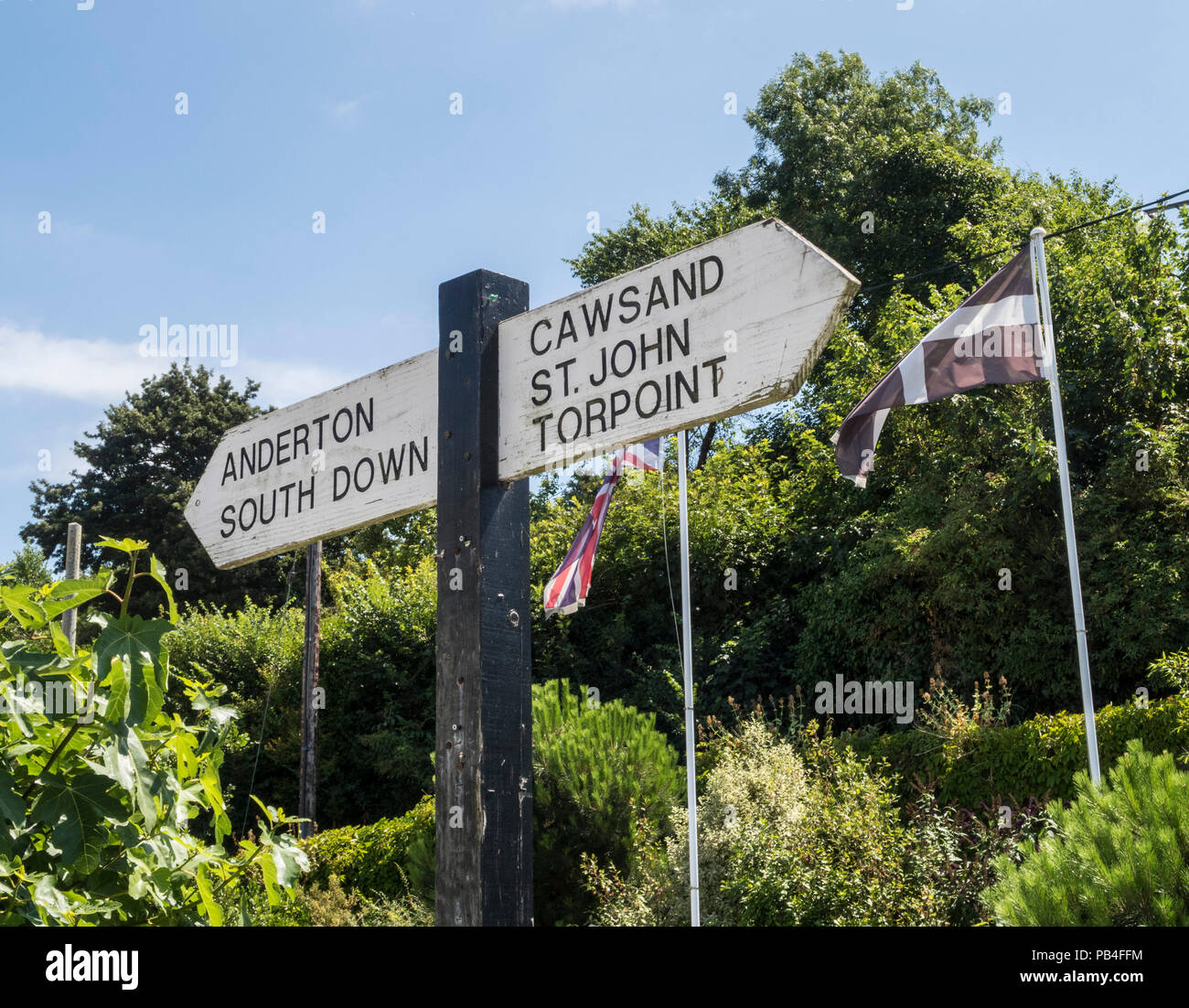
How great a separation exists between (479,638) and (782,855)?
733 cm

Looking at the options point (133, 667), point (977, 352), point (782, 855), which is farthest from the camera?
point (977, 352)

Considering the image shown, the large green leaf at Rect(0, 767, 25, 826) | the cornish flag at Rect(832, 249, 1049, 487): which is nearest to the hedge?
the cornish flag at Rect(832, 249, 1049, 487)

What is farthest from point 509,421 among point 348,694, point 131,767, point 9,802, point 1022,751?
point 348,694

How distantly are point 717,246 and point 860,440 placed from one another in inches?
290

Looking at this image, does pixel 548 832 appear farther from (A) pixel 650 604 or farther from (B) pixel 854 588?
(A) pixel 650 604

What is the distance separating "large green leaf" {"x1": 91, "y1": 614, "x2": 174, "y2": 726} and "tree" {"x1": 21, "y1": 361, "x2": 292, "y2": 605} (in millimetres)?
30818

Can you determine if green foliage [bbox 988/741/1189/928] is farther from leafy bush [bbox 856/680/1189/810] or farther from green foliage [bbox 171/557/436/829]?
green foliage [bbox 171/557/436/829]

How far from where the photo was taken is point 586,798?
11125 millimetres

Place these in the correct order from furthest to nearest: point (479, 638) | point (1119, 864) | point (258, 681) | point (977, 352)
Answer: point (258, 681) → point (977, 352) → point (1119, 864) → point (479, 638)

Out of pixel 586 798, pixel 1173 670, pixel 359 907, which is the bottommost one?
pixel 359 907

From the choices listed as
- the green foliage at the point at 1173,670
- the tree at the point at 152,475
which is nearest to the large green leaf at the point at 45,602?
the green foliage at the point at 1173,670

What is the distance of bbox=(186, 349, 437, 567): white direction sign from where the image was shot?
2.68 m

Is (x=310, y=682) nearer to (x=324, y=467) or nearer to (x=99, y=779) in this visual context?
(x=324, y=467)

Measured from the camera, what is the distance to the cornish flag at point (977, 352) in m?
9.16
